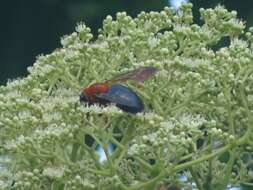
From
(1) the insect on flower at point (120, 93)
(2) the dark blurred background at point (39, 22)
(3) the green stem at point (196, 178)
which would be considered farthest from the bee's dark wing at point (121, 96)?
(2) the dark blurred background at point (39, 22)

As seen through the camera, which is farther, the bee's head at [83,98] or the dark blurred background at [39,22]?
the dark blurred background at [39,22]

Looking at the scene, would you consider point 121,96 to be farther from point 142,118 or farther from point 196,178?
point 196,178

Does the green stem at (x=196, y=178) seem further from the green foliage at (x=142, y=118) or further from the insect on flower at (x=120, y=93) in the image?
the insect on flower at (x=120, y=93)

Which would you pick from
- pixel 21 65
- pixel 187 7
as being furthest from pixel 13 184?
pixel 21 65

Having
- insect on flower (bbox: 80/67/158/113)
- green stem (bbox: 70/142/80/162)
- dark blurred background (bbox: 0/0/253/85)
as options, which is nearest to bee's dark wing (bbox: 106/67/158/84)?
insect on flower (bbox: 80/67/158/113)

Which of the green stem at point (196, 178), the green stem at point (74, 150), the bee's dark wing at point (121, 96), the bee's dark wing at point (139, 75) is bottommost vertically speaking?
the green stem at point (196, 178)

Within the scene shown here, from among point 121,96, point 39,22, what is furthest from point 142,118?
point 39,22

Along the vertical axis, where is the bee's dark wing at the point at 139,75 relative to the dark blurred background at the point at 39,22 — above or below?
below

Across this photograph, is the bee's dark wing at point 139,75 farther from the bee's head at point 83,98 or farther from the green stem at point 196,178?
the green stem at point 196,178

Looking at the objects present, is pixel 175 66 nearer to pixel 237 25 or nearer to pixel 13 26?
pixel 237 25
